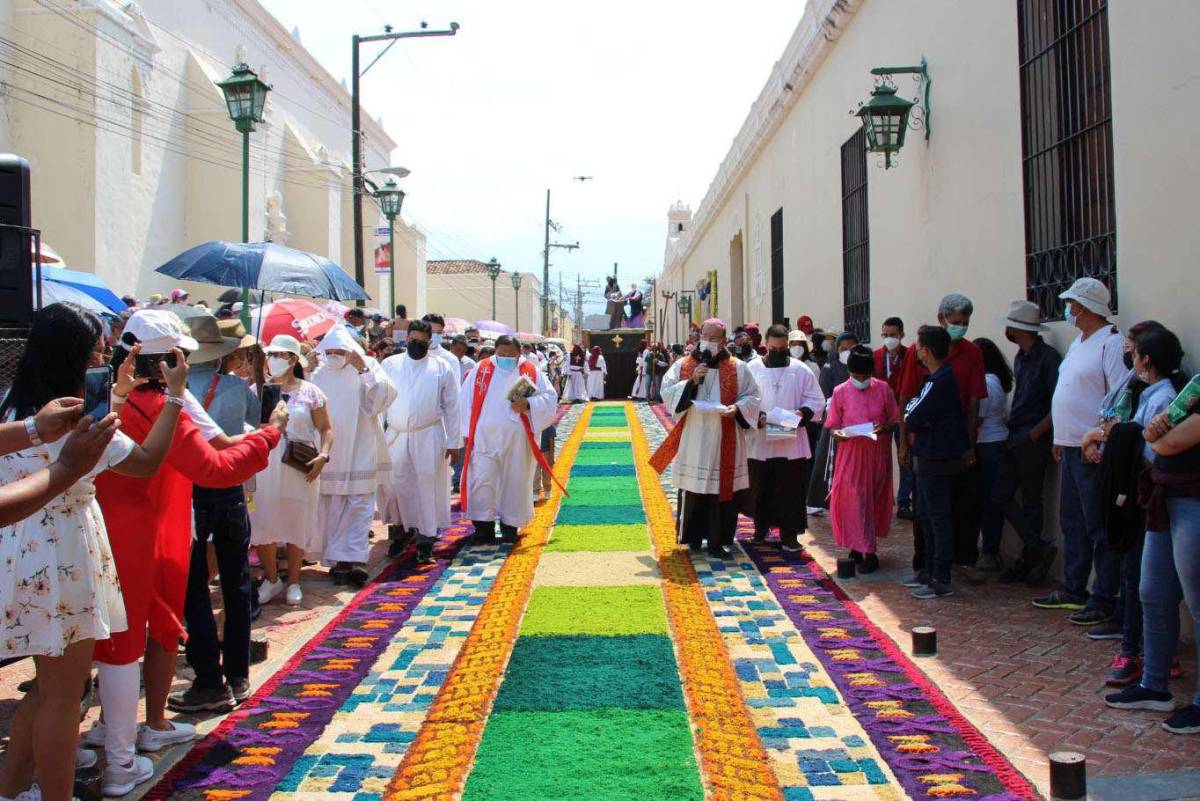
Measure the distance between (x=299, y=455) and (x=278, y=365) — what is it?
0.58 metres

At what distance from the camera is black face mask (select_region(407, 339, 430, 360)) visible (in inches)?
305

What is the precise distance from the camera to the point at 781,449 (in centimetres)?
789

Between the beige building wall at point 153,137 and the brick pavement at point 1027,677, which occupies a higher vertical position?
the beige building wall at point 153,137

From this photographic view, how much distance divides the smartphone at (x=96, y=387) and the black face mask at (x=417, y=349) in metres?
4.55

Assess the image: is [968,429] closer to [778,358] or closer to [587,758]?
[778,358]

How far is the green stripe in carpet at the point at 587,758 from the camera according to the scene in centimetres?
349

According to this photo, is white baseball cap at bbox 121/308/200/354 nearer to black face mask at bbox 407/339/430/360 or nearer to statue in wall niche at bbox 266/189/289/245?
black face mask at bbox 407/339/430/360

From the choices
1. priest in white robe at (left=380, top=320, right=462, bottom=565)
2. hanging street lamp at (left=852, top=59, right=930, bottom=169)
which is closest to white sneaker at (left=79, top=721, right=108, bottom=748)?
Answer: priest in white robe at (left=380, top=320, right=462, bottom=565)

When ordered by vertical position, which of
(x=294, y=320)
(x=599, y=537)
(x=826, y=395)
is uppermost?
(x=294, y=320)

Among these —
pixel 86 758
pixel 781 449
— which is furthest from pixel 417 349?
pixel 86 758

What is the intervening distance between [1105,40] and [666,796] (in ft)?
16.1

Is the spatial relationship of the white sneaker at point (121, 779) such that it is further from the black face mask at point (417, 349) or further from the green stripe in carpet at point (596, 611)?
the black face mask at point (417, 349)

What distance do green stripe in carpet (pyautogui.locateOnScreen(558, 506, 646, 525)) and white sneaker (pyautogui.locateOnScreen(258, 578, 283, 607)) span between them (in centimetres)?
316

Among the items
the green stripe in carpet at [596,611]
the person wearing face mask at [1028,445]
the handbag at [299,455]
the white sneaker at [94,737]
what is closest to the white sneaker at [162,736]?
the white sneaker at [94,737]
